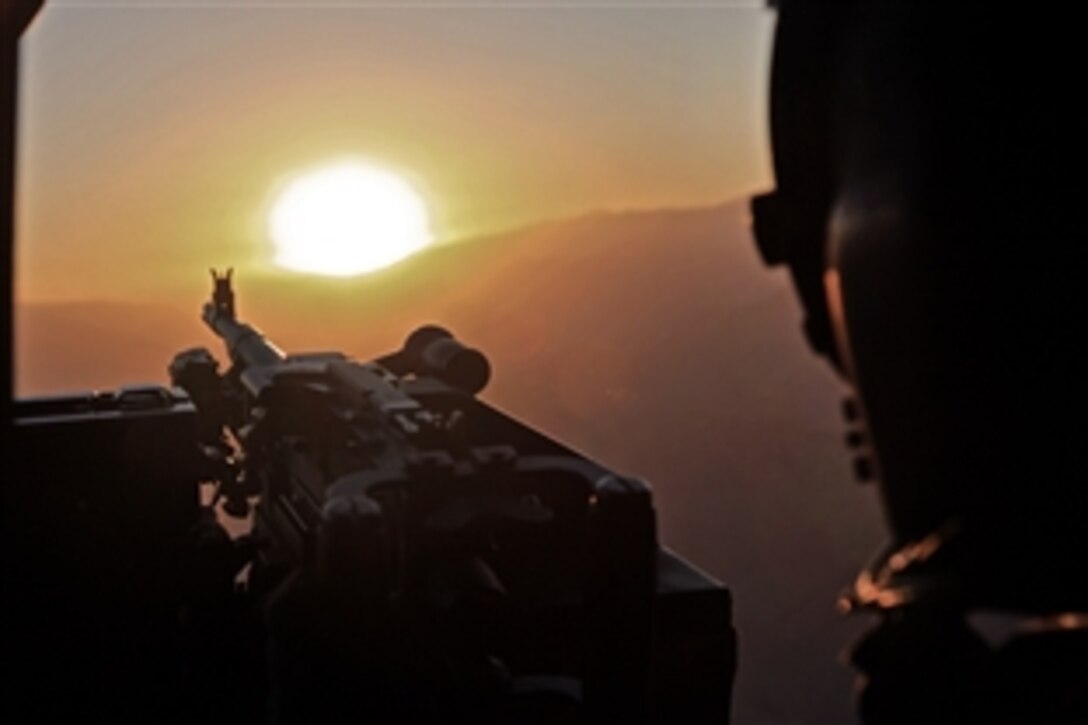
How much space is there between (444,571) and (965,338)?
191 centimetres

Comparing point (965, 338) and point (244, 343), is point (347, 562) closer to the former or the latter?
point (965, 338)

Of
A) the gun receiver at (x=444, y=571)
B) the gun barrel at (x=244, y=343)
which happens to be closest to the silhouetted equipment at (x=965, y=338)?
the gun receiver at (x=444, y=571)

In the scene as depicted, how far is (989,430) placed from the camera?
1.35 meters

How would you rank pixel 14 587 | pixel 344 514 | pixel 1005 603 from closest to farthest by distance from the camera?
pixel 1005 603 < pixel 344 514 < pixel 14 587

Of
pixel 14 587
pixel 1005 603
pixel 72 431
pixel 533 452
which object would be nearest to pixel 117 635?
pixel 14 587

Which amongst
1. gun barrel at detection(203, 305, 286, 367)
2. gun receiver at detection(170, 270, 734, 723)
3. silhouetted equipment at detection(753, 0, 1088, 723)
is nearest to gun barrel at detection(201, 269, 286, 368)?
gun barrel at detection(203, 305, 286, 367)

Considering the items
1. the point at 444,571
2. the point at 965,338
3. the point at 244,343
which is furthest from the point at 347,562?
the point at 244,343

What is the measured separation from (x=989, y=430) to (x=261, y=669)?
11.8 feet

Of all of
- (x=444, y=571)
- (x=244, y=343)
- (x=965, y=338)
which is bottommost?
(x=444, y=571)

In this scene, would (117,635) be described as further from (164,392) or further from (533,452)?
(533,452)

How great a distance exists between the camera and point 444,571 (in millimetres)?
3059

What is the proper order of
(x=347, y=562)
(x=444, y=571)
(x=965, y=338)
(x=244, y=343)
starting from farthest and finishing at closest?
1. (x=244, y=343)
2. (x=444, y=571)
3. (x=347, y=562)
4. (x=965, y=338)

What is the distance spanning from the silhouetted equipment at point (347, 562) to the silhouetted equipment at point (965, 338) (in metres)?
1.59

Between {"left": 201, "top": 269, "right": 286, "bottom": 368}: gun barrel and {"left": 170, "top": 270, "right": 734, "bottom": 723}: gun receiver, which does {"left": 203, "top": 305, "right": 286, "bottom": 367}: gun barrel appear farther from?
{"left": 170, "top": 270, "right": 734, "bottom": 723}: gun receiver
